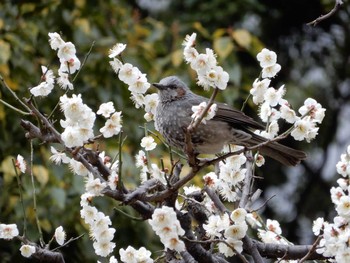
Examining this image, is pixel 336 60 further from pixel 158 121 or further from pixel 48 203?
pixel 158 121

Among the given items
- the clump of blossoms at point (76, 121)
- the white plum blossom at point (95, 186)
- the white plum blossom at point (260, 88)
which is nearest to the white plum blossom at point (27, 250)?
the white plum blossom at point (95, 186)

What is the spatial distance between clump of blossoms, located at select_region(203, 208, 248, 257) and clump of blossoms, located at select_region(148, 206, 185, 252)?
0.21 metres

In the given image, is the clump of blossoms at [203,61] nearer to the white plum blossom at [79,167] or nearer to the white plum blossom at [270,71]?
the white plum blossom at [270,71]

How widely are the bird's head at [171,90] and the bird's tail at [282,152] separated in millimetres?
444

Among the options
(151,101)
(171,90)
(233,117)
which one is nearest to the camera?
(151,101)

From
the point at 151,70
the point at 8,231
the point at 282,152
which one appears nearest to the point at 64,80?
the point at 8,231

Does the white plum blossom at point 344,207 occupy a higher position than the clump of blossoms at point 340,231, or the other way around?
the white plum blossom at point 344,207

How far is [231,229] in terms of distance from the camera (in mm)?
2961

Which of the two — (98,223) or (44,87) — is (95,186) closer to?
(98,223)

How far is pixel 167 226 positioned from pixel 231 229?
290 mm

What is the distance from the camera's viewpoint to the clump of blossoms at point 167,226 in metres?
2.77

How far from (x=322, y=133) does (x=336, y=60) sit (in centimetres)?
75

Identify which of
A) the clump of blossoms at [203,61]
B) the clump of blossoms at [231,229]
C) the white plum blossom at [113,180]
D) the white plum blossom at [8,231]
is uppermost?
the clump of blossoms at [203,61]

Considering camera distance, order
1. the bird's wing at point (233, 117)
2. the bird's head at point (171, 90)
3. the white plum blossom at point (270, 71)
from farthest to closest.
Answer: the bird's head at point (171, 90)
the bird's wing at point (233, 117)
the white plum blossom at point (270, 71)
